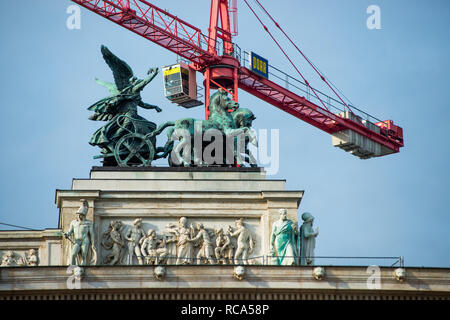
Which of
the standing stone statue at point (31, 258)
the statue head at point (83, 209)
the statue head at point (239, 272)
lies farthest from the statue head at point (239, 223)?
the standing stone statue at point (31, 258)

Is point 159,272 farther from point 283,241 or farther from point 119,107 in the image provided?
point 119,107

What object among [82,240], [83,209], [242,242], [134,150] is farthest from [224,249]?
[134,150]

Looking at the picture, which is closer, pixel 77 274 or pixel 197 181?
pixel 77 274

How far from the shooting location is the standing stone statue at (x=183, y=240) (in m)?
48.6

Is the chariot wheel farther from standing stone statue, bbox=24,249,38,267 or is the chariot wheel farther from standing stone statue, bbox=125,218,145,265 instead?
standing stone statue, bbox=24,249,38,267

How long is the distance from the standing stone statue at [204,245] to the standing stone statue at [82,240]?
370 centimetres

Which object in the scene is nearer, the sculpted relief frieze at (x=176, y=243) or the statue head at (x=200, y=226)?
the sculpted relief frieze at (x=176, y=243)

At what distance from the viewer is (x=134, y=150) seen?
52469mm

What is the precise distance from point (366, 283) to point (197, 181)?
9.10 m

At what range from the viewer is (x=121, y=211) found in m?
49.8

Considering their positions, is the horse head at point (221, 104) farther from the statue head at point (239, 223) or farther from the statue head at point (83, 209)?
the statue head at point (83, 209)

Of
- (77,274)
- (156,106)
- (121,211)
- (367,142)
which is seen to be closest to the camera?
(77,274)
